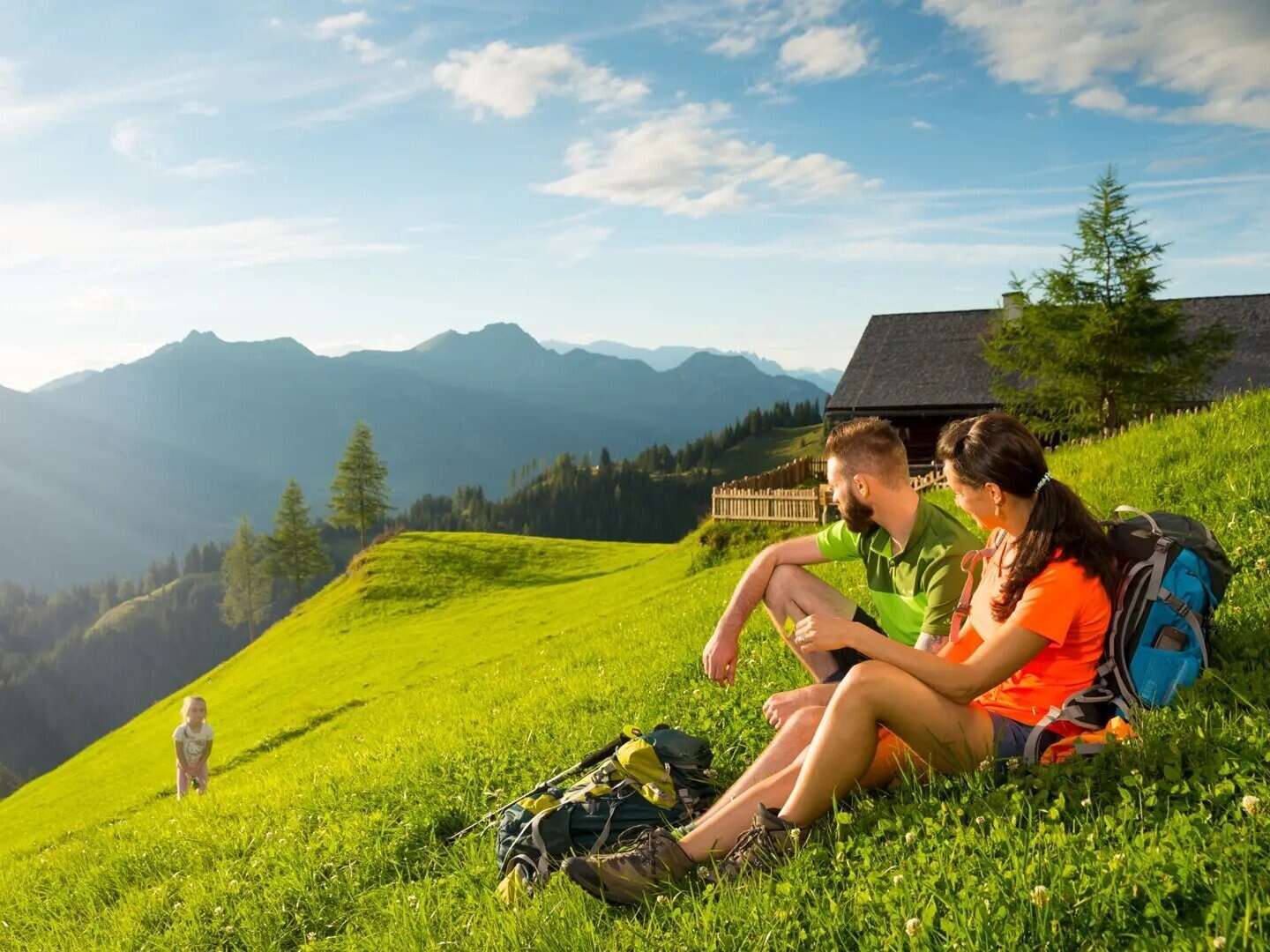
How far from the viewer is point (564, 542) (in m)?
63.5

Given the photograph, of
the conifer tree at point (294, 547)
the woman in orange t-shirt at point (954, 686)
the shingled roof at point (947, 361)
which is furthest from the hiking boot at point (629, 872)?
the conifer tree at point (294, 547)

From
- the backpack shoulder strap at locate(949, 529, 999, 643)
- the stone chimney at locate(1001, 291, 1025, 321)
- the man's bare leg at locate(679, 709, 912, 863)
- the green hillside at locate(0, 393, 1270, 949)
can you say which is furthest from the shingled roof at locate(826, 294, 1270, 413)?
the man's bare leg at locate(679, 709, 912, 863)

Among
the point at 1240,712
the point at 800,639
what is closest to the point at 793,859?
the point at 800,639

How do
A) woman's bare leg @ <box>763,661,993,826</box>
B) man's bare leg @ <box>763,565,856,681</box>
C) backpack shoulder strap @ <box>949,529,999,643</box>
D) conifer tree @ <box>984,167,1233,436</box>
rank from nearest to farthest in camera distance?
woman's bare leg @ <box>763,661,993,826</box> < backpack shoulder strap @ <box>949,529,999,643</box> < man's bare leg @ <box>763,565,856,681</box> < conifer tree @ <box>984,167,1233,436</box>

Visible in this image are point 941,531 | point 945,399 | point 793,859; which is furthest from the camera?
point 945,399

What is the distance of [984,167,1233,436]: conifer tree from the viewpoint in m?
33.7

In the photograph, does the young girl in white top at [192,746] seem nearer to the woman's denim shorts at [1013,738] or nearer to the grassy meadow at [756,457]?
the woman's denim shorts at [1013,738]

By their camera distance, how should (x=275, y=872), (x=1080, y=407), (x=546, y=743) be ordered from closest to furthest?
1. (x=275, y=872)
2. (x=546, y=743)
3. (x=1080, y=407)

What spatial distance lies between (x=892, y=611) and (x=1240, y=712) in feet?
7.33

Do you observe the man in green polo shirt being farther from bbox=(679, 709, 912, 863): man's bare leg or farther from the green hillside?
the green hillside

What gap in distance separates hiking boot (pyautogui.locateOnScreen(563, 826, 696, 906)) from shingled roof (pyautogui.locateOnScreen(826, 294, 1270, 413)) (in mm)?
38710

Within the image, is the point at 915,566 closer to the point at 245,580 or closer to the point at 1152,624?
the point at 1152,624

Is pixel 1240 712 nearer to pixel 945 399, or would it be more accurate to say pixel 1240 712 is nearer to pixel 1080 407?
pixel 1080 407

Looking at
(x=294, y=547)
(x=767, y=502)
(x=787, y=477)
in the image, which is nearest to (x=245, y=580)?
(x=294, y=547)
